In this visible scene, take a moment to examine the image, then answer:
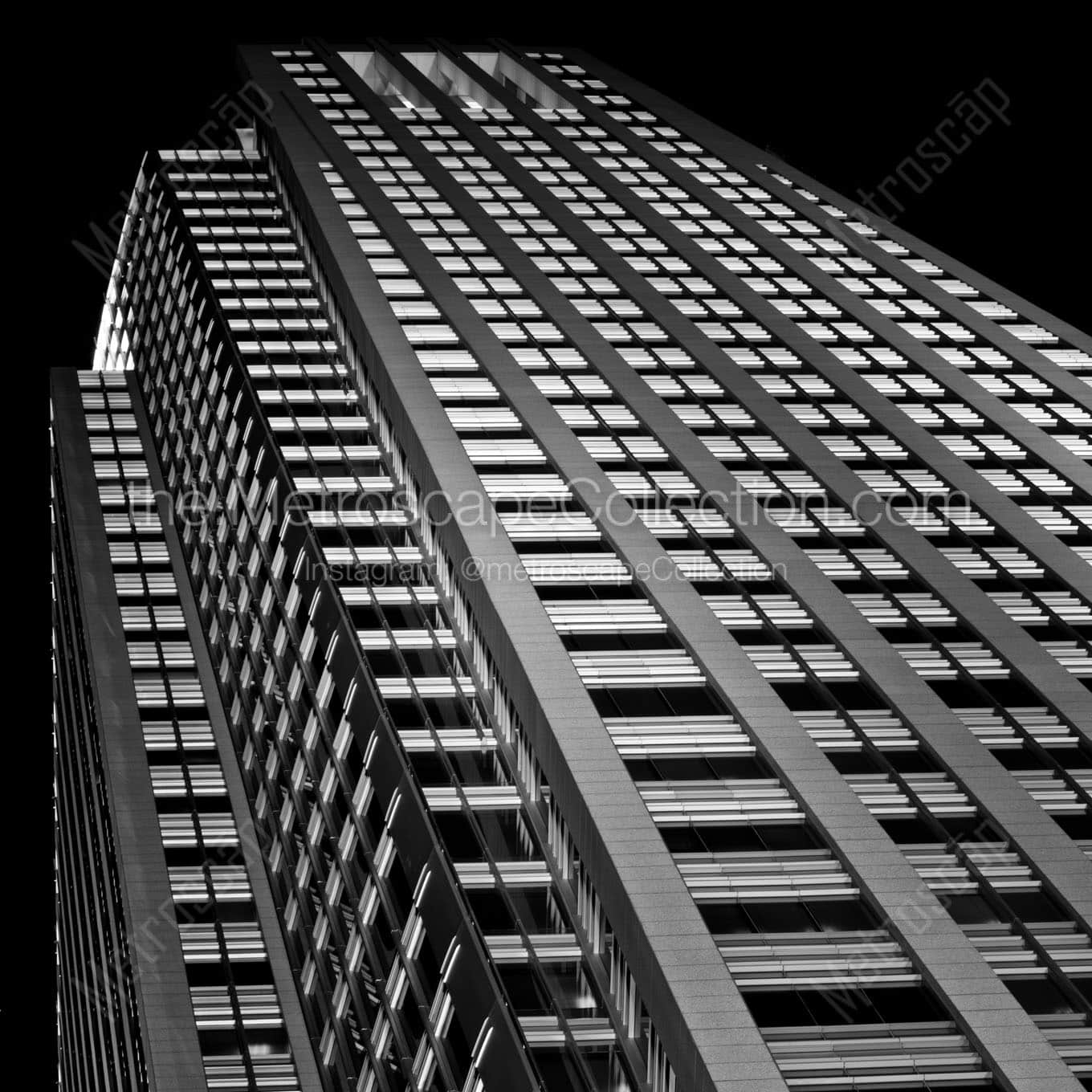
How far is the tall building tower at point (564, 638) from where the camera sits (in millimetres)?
52719

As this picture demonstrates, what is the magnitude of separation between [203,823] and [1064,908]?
47.6 metres

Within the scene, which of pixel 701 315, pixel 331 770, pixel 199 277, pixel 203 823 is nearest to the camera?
pixel 331 770

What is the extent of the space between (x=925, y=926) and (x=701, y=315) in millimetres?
60284

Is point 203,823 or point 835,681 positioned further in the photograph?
point 203,823

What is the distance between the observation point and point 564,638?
68625mm

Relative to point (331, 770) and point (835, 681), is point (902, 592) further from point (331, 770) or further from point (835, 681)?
point (331, 770)

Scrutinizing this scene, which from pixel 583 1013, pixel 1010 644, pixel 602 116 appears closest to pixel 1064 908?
pixel 583 1013

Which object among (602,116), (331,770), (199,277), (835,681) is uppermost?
(602,116)

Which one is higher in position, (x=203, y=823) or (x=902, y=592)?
(x=203, y=823)

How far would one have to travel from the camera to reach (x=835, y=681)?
67.9 metres

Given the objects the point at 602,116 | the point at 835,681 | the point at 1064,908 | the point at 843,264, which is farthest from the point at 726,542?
the point at 602,116

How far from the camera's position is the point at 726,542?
79438mm

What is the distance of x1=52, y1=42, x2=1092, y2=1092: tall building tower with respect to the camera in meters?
52.7

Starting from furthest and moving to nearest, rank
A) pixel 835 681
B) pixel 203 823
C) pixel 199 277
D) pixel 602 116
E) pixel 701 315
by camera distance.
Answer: pixel 602 116 < pixel 199 277 < pixel 701 315 < pixel 203 823 < pixel 835 681
